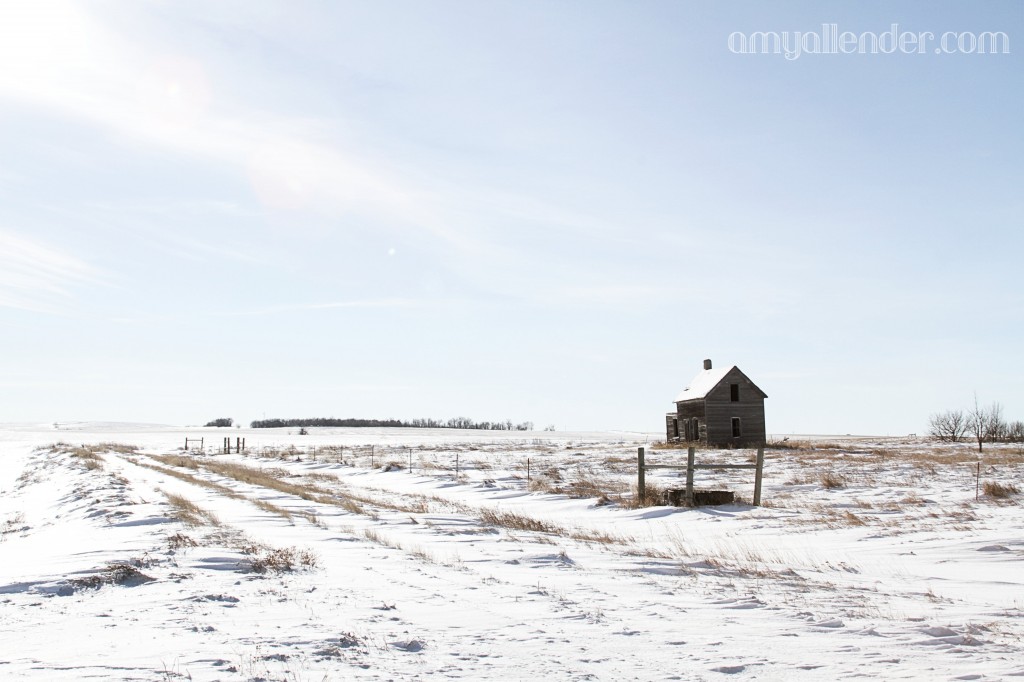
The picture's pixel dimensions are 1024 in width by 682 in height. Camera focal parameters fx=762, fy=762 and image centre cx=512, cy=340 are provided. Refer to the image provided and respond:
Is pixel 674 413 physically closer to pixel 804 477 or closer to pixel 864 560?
pixel 804 477

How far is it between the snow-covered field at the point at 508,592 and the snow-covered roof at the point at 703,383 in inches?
1441

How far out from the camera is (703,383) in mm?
55906

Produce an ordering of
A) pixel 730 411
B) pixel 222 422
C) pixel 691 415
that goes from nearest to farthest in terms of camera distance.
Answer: pixel 730 411 → pixel 691 415 → pixel 222 422

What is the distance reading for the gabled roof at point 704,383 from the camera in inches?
2101

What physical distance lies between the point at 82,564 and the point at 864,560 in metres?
9.85

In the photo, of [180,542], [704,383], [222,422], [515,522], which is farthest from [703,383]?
[222,422]

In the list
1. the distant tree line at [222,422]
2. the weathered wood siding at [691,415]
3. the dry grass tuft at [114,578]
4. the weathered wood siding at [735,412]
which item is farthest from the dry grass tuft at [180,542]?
the distant tree line at [222,422]

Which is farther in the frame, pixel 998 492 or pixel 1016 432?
pixel 1016 432

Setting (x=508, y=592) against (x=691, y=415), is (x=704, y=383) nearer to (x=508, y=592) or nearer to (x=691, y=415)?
(x=691, y=415)

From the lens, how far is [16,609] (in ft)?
21.6

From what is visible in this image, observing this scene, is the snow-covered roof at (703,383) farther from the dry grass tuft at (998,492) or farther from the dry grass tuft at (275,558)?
the dry grass tuft at (275,558)

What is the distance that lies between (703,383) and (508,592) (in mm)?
50152

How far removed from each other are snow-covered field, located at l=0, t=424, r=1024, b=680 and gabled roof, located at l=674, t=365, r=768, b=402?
3656 cm

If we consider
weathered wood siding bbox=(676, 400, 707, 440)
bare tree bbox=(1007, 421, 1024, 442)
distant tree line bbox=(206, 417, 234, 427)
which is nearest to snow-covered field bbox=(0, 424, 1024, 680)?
weathered wood siding bbox=(676, 400, 707, 440)
